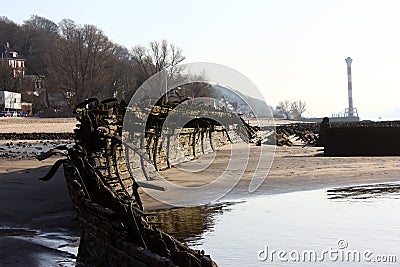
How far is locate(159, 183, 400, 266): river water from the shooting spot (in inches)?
391

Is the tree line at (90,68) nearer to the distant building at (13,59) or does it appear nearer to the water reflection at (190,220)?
the distant building at (13,59)

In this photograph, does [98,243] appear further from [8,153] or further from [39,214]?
[8,153]

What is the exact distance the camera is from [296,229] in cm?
1237

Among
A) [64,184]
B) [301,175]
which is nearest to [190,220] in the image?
[64,184]

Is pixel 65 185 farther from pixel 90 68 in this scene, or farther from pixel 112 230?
pixel 90 68

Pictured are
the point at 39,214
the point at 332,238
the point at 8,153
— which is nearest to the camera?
the point at 332,238

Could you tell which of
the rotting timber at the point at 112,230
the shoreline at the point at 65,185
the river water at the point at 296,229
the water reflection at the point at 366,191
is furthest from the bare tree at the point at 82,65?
the rotting timber at the point at 112,230

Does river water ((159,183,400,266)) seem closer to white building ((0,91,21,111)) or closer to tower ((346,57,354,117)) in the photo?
white building ((0,91,21,111))

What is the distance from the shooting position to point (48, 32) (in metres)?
116

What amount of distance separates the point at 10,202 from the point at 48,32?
106465 mm

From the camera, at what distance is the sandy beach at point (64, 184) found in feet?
32.1

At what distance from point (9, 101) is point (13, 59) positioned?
21.5 metres

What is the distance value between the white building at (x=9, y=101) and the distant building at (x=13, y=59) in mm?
9545

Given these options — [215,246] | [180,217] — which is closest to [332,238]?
[215,246]
